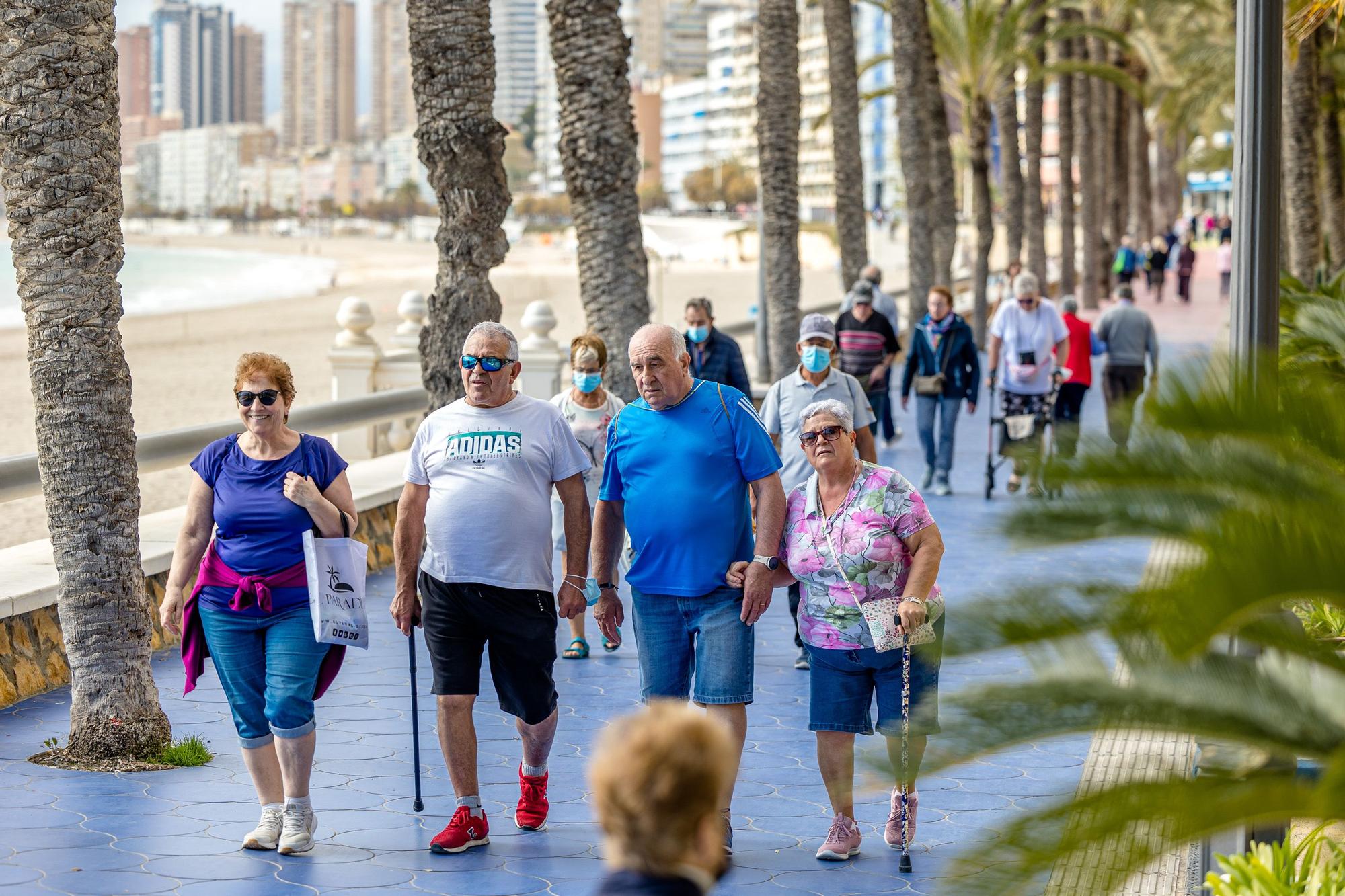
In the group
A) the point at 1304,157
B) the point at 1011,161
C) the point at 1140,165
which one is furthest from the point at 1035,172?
the point at 1140,165

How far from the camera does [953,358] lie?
46.8 ft

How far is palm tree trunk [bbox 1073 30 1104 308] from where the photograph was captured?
40.1 meters

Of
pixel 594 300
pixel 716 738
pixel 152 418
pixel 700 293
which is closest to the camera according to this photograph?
pixel 716 738

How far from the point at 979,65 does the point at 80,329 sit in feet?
87.2

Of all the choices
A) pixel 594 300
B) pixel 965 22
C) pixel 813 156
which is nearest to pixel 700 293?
pixel 965 22

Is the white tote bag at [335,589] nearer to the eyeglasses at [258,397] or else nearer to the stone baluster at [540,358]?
the eyeglasses at [258,397]

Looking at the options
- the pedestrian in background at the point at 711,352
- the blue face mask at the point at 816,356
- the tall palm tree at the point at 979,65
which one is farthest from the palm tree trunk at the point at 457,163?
the tall palm tree at the point at 979,65

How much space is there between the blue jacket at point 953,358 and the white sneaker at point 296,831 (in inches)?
359

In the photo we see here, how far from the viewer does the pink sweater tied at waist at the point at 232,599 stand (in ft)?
19.6

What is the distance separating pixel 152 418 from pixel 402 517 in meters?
25.5

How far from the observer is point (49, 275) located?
23.0ft

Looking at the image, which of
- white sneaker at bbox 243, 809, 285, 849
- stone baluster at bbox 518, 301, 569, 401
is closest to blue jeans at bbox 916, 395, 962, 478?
stone baluster at bbox 518, 301, 569, 401

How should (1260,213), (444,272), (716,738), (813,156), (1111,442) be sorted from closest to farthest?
1. (716,738)
2. (1111,442)
3. (1260,213)
4. (444,272)
5. (813,156)

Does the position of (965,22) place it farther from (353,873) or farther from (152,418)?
(353,873)
